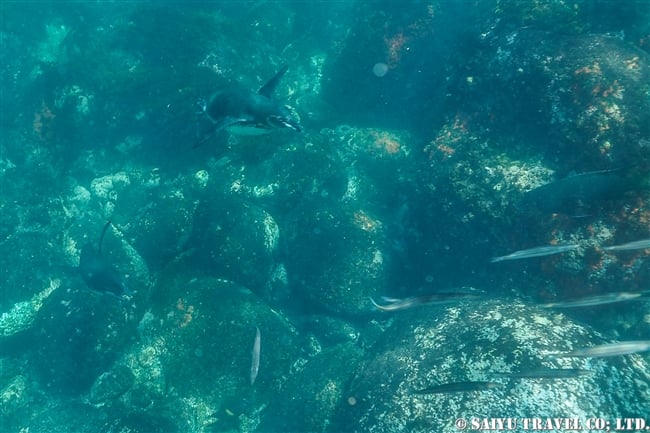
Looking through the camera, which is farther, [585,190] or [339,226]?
[339,226]

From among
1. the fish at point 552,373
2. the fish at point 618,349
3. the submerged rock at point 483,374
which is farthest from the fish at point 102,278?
the fish at point 618,349

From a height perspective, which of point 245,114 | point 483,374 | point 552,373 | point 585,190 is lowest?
point 483,374

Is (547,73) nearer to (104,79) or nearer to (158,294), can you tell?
(158,294)

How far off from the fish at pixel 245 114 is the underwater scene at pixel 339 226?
0.04 metres

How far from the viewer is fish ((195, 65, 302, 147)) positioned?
184 inches

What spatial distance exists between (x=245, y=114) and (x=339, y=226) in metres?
4.23

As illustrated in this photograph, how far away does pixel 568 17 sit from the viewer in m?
6.89

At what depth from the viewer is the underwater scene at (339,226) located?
5031 millimetres

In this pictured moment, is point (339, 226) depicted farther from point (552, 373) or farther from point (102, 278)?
point (552, 373)

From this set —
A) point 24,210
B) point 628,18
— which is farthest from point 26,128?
point 628,18

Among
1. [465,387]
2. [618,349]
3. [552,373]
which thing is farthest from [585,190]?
[465,387]

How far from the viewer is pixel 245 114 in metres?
4.89

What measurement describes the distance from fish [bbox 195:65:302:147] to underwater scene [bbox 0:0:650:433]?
0.13 feet

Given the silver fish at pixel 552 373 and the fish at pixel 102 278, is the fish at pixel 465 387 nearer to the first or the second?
the silver fish at pixel 552 373
